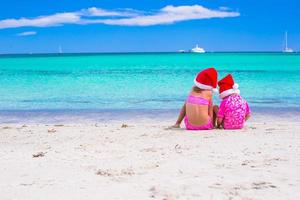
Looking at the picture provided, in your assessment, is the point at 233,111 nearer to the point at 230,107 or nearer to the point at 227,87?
the point at 230,107

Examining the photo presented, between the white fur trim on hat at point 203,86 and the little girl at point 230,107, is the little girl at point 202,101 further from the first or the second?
the little girl at point 230,107

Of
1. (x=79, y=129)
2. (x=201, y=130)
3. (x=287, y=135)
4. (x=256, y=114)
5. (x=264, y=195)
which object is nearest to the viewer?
(x=264, y=195)

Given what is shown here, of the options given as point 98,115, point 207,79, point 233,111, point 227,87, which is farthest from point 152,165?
point 98,115

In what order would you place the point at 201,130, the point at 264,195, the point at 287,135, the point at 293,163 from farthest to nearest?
the point at 201,130 → the point at 287,135 → the point at 293,163 → the point at 264,195

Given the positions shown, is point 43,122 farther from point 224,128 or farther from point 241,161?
point 241,161

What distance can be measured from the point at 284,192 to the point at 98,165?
207cm

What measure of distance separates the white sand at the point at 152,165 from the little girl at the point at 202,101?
0.85 feet

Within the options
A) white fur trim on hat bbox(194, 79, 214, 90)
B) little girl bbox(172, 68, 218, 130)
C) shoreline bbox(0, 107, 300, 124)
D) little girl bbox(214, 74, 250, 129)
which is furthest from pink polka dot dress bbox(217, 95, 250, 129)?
shoreline bbox(0, 107, 300, 124)

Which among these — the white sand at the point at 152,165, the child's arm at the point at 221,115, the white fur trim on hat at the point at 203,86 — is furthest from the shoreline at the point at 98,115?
the white fur trim on hat at the point at 203,86

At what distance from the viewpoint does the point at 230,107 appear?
7172 millimetres

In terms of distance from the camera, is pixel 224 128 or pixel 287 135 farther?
pixel 224 128

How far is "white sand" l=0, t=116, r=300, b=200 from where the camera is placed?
3.98m

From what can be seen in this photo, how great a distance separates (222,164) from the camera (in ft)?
16.1

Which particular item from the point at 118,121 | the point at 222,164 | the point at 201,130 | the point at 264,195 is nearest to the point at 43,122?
the point at 118,121
